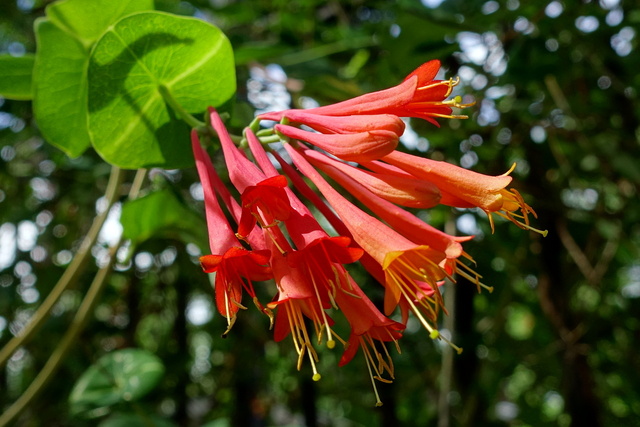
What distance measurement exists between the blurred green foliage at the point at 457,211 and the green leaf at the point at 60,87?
0.14 meters

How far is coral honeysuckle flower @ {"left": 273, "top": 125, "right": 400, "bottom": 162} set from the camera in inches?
18.9

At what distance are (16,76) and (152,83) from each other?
214 millimetres

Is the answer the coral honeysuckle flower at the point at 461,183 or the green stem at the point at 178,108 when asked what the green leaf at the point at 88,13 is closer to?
the green stem at the point at 178,108

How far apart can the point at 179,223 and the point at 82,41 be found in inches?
12.6

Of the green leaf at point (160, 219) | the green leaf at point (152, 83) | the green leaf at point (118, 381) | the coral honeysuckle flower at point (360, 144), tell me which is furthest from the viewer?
the green leaf at point (118, 381)

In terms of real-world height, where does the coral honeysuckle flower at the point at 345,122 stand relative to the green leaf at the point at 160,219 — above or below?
above

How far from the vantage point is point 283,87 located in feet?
4.49

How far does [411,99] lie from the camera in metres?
0.51

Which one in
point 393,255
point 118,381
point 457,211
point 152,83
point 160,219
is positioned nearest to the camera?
point 393,255

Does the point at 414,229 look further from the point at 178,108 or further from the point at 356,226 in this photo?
the point at 178,108

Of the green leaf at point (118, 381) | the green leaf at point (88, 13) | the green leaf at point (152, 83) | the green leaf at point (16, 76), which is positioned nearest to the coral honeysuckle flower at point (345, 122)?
the green leaf at point (152, 83)

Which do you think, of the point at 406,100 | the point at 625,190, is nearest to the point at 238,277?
the point at 406,100

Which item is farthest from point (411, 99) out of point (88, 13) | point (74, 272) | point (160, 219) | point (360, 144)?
point (74, 272)

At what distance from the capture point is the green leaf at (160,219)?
2.72 feet
